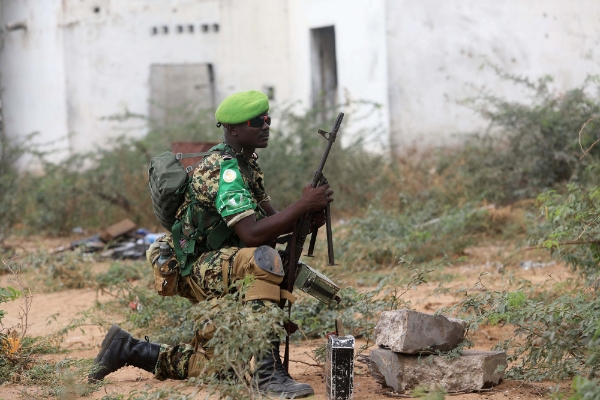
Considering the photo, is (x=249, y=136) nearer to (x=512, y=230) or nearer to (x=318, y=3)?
(x=512, y=230)

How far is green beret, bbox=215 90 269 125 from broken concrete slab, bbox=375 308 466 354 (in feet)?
3.65

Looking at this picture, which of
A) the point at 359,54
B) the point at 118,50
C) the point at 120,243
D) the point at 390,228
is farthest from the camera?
the point at 118,50

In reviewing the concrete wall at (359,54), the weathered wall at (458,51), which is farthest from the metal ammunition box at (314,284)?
the weathered wall at (458,51)

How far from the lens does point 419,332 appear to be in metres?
3.60

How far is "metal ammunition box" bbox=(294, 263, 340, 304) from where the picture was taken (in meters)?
3.76

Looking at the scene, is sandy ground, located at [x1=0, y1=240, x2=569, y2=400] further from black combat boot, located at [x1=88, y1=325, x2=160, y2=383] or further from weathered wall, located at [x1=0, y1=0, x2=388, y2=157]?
weathered wall, located at [x1=0, y1=0, x2=388, y2=157]

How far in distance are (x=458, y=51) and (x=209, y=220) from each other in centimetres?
812

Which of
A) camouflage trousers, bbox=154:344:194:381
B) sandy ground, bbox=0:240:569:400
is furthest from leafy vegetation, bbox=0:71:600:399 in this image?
camouflage trousers, bbox=154:344:194:381

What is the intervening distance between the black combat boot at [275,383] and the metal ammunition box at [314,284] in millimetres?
350

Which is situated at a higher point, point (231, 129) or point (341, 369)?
point (231, 129)

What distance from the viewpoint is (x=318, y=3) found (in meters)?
12.9

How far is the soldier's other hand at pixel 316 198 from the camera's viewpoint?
11.9 ft

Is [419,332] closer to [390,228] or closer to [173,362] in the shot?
[173,362]

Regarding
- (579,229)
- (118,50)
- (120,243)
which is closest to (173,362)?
(579,229)
